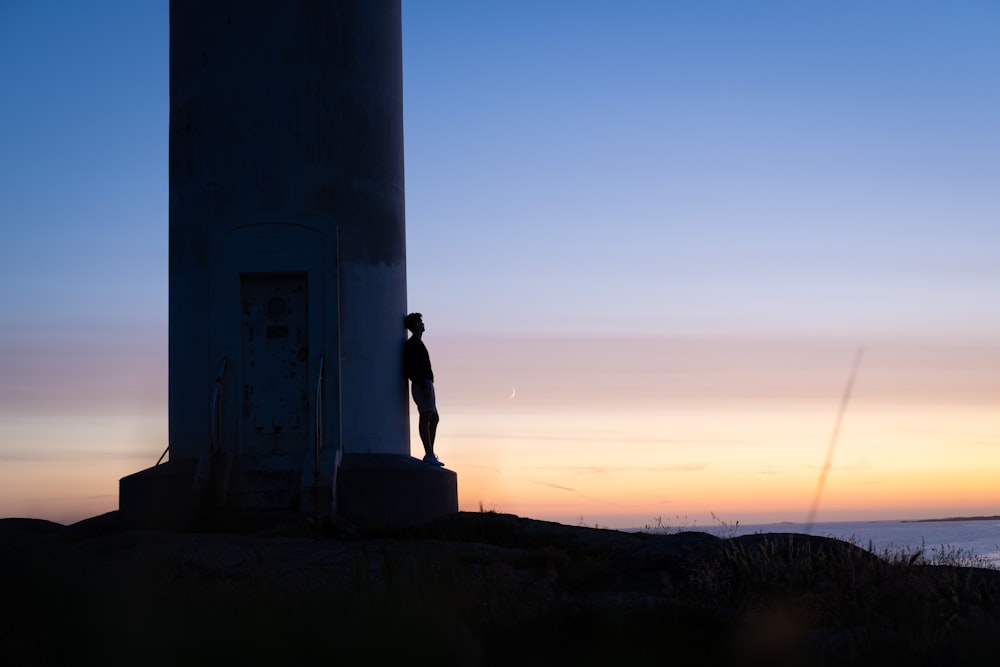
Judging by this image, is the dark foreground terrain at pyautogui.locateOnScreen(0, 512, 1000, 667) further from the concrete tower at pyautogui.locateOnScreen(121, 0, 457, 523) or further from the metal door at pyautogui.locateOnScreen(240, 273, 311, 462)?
the metal door at pyautogui.locateOnScreen(240, 273, 311, 462)

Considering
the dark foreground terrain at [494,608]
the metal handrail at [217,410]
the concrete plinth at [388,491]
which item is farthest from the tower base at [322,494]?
the dark foreground terrain at [494,608]

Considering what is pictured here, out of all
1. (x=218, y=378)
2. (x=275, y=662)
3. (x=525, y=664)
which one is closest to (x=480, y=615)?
(x=525, y=664)

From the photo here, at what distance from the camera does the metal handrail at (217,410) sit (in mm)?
15359

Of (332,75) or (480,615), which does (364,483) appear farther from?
(480,615)

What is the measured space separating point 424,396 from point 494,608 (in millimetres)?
9479

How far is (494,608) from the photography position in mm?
7559

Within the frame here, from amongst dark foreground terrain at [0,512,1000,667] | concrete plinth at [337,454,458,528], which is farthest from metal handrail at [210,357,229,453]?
dark foreground terrain at [0,512,1000,667]

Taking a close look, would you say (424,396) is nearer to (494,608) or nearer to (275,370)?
(275,370)

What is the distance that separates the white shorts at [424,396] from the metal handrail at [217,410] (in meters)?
2.84

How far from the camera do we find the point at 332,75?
53.4 ft

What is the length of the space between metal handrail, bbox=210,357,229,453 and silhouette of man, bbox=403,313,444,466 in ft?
8.70

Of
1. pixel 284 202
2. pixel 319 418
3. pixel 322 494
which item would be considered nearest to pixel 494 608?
pixel 322 494

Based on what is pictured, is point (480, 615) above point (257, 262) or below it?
below

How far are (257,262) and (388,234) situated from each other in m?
2.01
